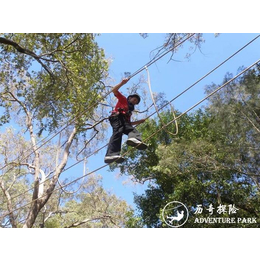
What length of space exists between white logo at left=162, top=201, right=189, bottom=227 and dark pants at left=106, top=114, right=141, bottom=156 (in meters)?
1.85

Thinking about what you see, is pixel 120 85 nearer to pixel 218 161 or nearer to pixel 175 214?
pixel 175 214

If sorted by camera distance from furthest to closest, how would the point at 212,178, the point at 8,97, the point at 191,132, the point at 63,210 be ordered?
1. the point at 63,210
2. the point at 191,132
3. the point at 8,97
4. the point at 212,178

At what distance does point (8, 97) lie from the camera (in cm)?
569

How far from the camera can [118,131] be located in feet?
8.73

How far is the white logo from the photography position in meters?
4.31

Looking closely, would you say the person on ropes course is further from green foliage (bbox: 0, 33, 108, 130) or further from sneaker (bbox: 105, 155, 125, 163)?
green foliage (bbox: 0, 33, 108, 130)

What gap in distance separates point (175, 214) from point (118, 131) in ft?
8.42

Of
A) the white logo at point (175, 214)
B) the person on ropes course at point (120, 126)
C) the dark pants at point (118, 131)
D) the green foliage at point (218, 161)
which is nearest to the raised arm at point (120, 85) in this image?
the person on ropes course at point (120, 126)

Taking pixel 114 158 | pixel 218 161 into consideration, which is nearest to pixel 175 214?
pixel 218 161

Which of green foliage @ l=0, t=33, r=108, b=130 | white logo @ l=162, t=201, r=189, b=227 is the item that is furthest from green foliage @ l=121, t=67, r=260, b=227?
green foliage @ l=0, t=33, r=108, b=130

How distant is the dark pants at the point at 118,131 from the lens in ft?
8.68

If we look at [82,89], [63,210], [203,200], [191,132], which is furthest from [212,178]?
[63,210]
